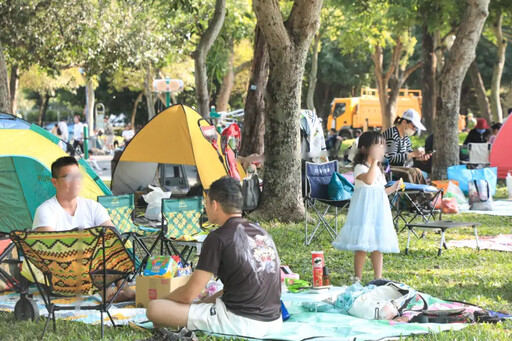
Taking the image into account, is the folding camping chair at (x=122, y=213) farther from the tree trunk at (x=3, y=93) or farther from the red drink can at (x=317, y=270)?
the tree trunk at (x=3, y=93)

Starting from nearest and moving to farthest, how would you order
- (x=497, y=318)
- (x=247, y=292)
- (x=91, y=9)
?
(x=247, y=292), (x=497, y=318), (x=91, y=9)

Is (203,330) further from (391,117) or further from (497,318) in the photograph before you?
(391,117)

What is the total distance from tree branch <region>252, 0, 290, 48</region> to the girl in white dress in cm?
394

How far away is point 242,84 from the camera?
50594mm

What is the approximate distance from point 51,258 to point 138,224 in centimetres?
343

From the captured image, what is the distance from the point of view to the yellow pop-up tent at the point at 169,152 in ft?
39.1

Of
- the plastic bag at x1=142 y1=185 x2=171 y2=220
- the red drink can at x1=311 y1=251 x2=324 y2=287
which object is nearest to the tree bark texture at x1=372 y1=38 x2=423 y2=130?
the plastic bag at x1=142 y1=185 x2=171 y2=220

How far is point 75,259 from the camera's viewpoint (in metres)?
5.40

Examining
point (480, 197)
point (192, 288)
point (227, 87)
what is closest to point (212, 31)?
point (480, 197)

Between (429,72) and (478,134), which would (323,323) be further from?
(429,72)

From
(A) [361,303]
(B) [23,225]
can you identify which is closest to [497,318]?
(A) [361,303]

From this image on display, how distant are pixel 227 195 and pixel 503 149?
13137 millimetres

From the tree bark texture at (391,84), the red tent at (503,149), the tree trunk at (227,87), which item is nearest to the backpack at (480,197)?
the red tent at (503,149)

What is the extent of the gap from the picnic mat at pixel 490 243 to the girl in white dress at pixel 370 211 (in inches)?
113
